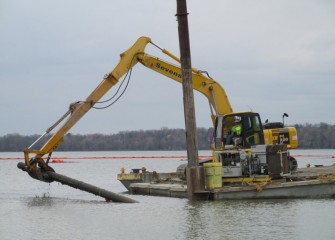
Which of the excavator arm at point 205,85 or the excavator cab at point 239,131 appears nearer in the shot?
the excavator cab at point 239,131

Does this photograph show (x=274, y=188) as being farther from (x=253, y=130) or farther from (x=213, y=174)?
(x=253, y=130)

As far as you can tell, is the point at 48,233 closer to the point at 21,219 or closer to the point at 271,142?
the point at 21,219

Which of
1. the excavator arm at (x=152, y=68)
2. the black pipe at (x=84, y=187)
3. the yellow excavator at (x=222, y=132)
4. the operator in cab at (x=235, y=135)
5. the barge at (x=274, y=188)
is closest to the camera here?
the barge at (x=274, y=188)

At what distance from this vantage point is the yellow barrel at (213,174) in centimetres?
2570

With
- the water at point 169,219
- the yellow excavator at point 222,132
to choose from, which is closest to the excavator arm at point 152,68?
the yellow excavator at point 222,132

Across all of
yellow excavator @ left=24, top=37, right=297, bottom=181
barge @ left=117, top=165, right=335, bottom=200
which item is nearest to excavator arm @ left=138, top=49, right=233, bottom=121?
yellow excavator @ left=24, top=37, right=297, bottom=181

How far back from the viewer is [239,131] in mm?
28141

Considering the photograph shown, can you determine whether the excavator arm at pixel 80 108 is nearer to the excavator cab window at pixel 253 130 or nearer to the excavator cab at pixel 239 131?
the excavator cab at pixel 239 131

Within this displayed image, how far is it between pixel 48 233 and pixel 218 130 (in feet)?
33.5

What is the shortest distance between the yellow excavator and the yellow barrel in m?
1.33

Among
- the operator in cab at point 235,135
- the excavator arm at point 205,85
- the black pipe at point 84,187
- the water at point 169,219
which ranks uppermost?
the excavator arm at point 205,85

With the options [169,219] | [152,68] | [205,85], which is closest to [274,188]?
[169,219]

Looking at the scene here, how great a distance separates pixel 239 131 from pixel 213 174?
2960 mm

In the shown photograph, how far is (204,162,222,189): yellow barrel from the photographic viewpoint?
84.3 ft
